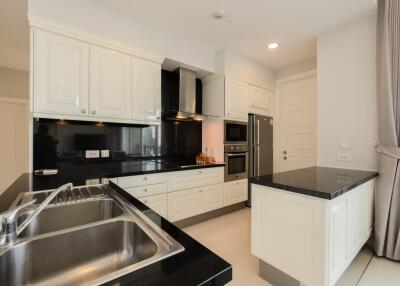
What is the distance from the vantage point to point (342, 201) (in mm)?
1482

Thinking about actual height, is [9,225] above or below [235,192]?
above

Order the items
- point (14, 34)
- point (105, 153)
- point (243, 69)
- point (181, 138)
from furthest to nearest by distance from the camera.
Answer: point (243, 69) < point (181, 138) < point (14, 34) < point (105, 153)

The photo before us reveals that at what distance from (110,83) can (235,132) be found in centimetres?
203

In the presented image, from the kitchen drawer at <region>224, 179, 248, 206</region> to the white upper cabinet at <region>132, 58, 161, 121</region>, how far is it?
160 centimetres

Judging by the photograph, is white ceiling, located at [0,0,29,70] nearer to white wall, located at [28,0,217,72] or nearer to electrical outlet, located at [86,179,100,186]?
white wall, located at [28,0,217,72]

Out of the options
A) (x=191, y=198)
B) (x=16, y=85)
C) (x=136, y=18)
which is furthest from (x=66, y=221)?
(x=16, y=85)

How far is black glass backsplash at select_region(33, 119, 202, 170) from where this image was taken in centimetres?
216

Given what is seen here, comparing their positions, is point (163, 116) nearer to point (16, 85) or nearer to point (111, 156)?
point (111, 156)

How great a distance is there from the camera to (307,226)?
1382 mm

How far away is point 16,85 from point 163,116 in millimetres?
3019

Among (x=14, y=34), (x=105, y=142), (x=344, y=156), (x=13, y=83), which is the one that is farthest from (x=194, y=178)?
(x=13, y=83)

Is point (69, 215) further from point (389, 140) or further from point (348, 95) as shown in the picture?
point (348, 95)

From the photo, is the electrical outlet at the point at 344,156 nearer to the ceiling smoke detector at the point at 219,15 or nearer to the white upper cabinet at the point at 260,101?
the white upper cabinet at the point at 260,101

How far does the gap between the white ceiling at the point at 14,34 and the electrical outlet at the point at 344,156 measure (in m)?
3.97
